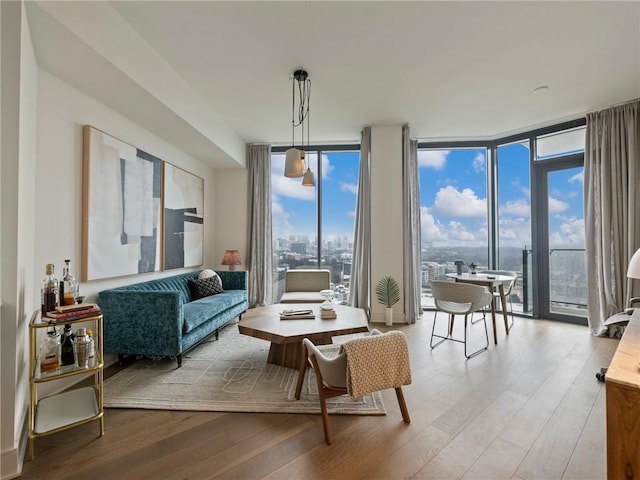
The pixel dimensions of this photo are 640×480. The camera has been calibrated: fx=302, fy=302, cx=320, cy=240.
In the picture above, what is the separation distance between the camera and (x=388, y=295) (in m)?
4.48

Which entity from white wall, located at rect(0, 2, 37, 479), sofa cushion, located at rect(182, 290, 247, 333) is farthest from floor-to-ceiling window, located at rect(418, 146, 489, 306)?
white wall, located at rect(0, 2, 37, 479)

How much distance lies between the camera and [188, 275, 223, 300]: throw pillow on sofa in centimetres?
406

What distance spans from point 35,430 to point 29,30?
2441 mm

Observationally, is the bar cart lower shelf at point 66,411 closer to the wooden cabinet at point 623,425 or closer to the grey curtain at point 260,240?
the wooden cabinet at point 623,425

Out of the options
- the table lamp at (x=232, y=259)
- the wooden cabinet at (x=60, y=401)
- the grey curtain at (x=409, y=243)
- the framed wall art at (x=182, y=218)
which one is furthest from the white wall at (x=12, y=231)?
the grey curtain at (x=409, y=243)

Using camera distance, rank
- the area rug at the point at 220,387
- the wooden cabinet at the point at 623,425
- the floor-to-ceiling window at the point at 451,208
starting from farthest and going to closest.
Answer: the floor-to-ceiling window at the point at 451,208, the area rug at the point at 220,387, the wooden cabinet at the point at 623,425

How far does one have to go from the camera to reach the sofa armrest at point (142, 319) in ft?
9.16

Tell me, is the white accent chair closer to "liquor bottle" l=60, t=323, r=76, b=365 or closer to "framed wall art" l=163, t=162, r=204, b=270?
"framed wall art" l=163, t=162, r=204, b=270

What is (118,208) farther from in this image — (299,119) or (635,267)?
(635,267)

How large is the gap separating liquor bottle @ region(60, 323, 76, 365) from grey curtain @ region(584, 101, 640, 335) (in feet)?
18.1

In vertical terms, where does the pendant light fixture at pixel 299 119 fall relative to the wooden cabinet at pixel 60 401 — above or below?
above

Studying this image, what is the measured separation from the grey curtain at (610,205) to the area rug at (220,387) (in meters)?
3.54

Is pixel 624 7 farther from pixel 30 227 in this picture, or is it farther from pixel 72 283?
pixel 30 227

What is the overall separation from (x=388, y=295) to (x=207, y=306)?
2.52 metres
